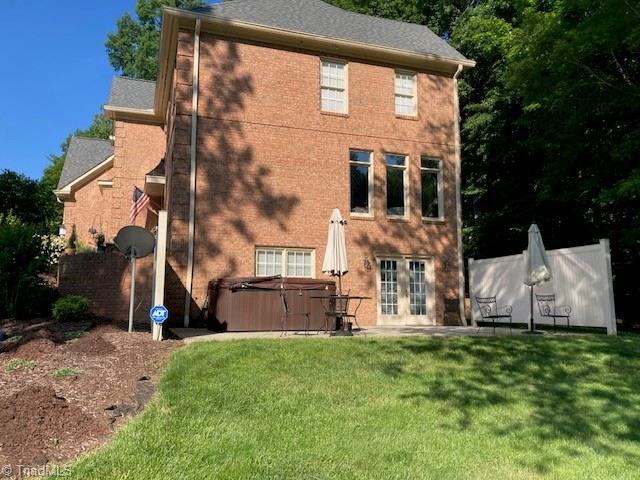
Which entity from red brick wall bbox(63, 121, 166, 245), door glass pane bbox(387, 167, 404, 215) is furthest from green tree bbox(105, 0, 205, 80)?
→ door glass pane bbox(387, 167, 404, 215)

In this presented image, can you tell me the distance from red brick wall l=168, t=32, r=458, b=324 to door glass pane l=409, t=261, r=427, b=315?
0.45m

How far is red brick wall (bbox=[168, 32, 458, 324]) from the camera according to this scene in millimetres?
13680

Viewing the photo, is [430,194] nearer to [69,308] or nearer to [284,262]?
[284,262]

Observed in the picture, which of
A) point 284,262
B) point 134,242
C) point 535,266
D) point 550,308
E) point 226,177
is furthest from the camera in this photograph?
point 284,262

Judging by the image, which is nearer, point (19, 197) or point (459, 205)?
point (459, 205)

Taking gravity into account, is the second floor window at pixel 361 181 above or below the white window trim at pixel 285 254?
above

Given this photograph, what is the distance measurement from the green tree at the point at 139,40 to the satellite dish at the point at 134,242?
35.0m

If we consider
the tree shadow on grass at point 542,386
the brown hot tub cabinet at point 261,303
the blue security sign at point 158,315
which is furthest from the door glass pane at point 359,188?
the blue security sign at point 158,315

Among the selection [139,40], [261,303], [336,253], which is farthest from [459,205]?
[139,40]

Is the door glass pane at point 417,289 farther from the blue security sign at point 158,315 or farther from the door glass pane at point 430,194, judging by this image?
the blue security sign at point 158,315

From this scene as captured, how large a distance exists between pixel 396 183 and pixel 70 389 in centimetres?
1212

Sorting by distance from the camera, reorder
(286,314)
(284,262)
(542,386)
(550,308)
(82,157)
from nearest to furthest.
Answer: (542,386), (286,314), (550,308), (284,262), (82,157)

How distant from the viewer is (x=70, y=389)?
5746 millimetres

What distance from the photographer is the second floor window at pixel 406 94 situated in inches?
651
